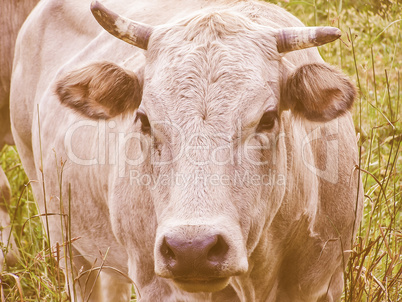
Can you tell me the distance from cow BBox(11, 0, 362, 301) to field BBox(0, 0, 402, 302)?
19 cm

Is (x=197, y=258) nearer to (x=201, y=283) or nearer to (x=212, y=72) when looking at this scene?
(x=201, y=283)

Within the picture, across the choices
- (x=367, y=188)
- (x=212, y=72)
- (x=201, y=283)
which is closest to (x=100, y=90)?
(x=212, y=72)

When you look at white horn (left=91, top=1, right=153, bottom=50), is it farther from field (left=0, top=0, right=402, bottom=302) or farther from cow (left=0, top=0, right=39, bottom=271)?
cow (left=0, top=0, right=39, bottom=271)

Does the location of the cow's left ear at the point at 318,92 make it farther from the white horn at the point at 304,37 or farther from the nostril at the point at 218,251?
the nostril at the point at 218,251

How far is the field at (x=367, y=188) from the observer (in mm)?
3285

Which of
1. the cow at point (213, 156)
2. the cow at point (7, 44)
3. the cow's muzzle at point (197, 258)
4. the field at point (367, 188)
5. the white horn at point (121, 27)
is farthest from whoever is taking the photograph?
the cow at point (7, 44)

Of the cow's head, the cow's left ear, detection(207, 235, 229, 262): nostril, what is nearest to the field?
the cow's left ear

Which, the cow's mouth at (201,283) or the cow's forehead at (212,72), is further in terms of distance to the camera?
the cow's forehead at (212,72)

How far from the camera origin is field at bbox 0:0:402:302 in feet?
10.8

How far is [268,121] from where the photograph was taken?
2.77m

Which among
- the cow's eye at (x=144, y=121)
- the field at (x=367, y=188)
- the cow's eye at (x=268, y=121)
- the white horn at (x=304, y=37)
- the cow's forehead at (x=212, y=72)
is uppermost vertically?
the white horn at (x=304, y=37)

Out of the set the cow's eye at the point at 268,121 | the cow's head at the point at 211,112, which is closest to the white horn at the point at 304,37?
the cow's head at the point at 211,112

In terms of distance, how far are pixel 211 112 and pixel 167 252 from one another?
1.91 ft

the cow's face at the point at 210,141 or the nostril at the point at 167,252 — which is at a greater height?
the cow's face at the point at 210,141
